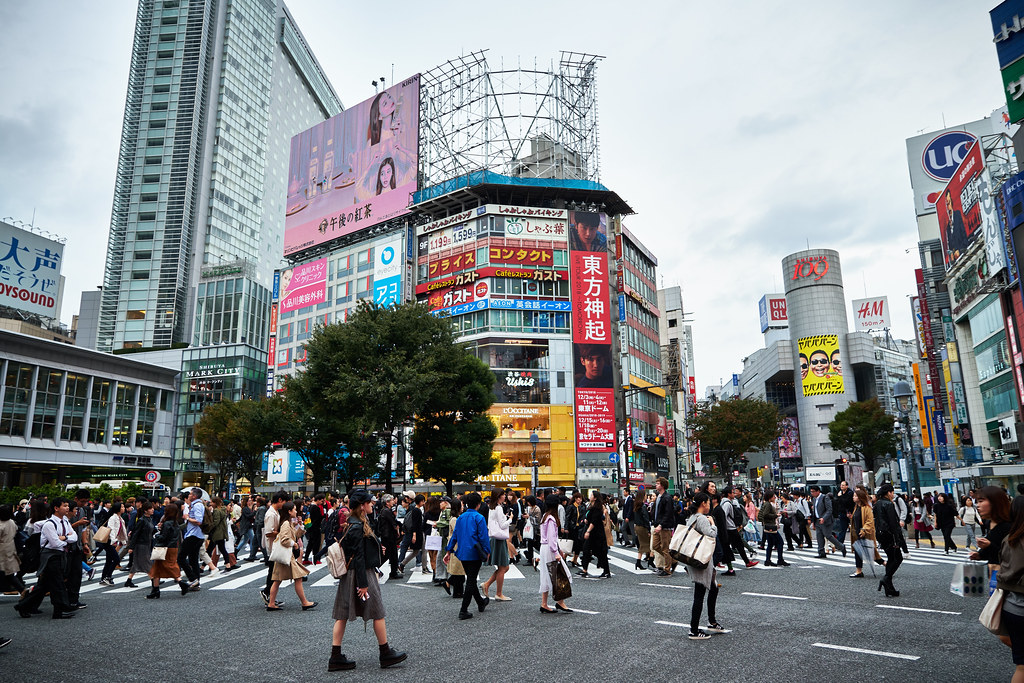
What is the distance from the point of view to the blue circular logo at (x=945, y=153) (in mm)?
63656

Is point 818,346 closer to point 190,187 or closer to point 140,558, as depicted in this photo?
point 190,187

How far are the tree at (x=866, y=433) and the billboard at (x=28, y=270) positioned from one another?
66.9 m

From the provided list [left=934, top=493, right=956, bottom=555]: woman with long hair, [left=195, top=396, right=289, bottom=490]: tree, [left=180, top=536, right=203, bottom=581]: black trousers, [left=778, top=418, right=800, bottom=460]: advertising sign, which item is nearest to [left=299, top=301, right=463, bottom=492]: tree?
[left=195, top=396, right=289, bottom=490]: tree

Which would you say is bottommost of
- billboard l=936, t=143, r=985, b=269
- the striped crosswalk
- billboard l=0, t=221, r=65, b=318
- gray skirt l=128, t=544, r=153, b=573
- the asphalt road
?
the striped crosswalk

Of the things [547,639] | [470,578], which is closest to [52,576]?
[470,578]

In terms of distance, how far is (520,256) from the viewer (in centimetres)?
5569

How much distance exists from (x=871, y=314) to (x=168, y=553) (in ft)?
439

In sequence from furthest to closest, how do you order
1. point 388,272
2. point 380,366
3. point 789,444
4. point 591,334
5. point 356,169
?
1. point 789,444
2. point 356,169
3. point 388,272
4. point 591,334
5. point 380,366

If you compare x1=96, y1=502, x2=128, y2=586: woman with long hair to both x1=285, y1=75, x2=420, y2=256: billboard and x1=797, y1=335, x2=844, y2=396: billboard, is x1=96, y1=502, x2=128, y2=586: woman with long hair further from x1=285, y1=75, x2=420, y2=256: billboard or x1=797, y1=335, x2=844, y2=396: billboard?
x1=797, y1=335, x2=844, y2=396: billboard

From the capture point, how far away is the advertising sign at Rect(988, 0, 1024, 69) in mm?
33969

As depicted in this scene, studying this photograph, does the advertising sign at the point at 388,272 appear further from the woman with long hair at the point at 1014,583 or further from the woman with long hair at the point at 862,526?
the woman with long hair at the point at 1014,583

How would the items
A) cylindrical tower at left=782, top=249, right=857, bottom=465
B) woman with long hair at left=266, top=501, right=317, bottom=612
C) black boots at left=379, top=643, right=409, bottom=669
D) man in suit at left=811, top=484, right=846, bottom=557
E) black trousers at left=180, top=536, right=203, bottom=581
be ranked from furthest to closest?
cylindrical tower at left=782, top=249, right=857, bottom=465 → man in suit at left=811, top=484, right=846, bottom=557 → black trousers at left=180, top=536, right=203, bottom=581 → woman with long hair at left=266, top=501, right=317, bottom=612 → black boots at left=379, top=643, right=409, bottom=669

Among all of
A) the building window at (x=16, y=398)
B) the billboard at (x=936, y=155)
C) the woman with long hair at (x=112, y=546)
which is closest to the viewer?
the woman with long hair at (x=112, y=546)

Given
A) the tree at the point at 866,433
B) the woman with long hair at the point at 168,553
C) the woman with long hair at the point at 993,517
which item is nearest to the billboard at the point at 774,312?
the tree at the point at 866,433
